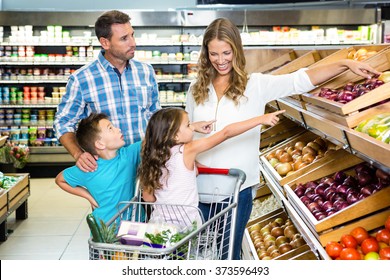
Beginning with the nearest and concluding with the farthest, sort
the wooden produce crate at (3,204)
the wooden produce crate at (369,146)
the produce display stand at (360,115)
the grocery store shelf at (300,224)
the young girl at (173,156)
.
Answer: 1. the wooden produce crate at (369,146)
2. the young girl at (173,156)
3. the produce display stand at (360,115)
4. the grocery store shelf at (300,224)
5. the wooden produce crate at (3,204)

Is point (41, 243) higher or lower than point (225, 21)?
lower

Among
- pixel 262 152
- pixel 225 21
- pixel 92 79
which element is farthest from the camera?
pixel 262 152

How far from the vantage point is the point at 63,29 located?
9.23m

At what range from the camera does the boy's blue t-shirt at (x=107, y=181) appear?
2.83 metres

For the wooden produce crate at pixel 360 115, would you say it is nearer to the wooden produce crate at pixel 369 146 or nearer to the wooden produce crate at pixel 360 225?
the wooden produce crate at pixel 369 146

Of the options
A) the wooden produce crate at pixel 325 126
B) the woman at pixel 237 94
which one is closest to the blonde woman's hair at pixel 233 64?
the woman at pixel 237 94

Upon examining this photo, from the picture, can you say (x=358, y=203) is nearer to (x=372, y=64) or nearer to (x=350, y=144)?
(x=350, y=144)

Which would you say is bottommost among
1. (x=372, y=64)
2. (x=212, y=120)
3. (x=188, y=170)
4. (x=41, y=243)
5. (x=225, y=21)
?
(x=41, y=243)

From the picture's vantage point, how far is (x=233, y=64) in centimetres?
289

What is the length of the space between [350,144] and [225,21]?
779 millimetres

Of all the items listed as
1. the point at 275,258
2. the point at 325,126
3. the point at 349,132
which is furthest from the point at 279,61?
the point at 349,132

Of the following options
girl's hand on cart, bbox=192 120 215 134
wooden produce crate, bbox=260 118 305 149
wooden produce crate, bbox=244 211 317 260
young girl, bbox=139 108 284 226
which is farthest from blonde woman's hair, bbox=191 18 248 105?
wooden produce crate, bbox=260 118 305 149

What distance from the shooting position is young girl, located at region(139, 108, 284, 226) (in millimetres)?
2619
